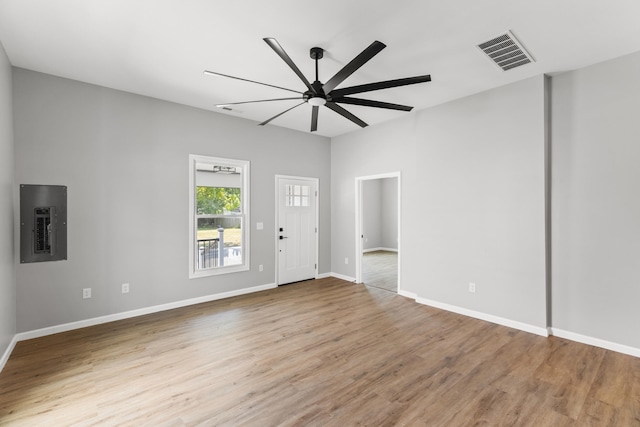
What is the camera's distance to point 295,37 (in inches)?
106

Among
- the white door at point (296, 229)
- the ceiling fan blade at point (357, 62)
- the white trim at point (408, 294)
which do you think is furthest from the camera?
the white door at point (296, 229)

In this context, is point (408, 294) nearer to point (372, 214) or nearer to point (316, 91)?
point (316, 91)

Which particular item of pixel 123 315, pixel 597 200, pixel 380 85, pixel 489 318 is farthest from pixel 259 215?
pixel 597 200

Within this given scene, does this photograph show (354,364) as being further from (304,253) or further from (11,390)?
(304,253)

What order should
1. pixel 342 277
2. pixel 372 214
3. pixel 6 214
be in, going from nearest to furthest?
pixel 6 214 < pixel 342 277 < pixel 372 214

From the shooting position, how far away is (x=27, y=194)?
3289mm

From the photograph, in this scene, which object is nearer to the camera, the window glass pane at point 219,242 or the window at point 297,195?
the window glass pane at point 219,242

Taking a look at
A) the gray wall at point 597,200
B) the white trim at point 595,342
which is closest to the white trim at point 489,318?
the white trim at point 595,342

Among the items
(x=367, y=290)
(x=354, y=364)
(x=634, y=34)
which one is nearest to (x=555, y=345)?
(x=354, y=364)

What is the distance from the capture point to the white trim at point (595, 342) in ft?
9.59

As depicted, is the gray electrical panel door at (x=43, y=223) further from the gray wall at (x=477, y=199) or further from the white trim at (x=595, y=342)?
the white trim at (x=595, y=342)

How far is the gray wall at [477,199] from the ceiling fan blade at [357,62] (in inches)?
99.1

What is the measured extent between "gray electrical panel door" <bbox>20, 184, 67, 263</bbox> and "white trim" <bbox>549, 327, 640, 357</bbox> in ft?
20.0

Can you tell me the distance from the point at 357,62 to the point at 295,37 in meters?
0.87
